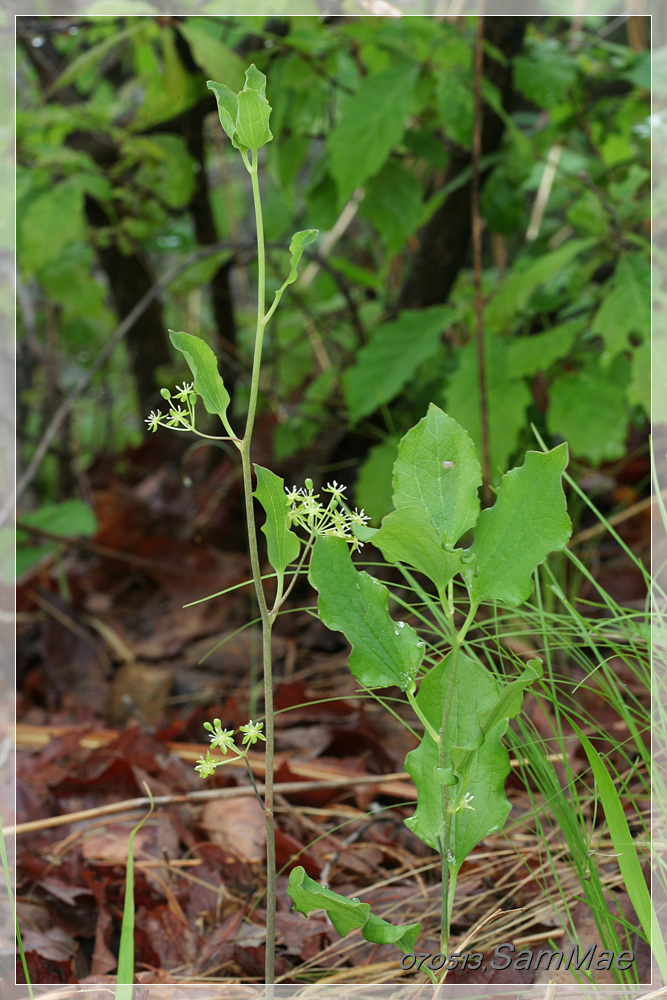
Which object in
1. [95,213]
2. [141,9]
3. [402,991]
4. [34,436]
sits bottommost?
[34,436]

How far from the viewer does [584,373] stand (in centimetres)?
133

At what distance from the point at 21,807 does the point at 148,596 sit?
2.63 feet

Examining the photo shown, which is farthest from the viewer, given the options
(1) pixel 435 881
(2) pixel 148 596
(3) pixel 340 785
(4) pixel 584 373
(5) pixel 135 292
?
(5) pixel 135 292

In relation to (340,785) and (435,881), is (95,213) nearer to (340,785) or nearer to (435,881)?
(340,785)

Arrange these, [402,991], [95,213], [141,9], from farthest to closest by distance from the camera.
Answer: [95,213] → [141,9] → [402,991]

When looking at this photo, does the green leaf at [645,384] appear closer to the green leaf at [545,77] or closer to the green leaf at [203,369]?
the green leaf at [545,77]

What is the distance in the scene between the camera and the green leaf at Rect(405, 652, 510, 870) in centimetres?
56

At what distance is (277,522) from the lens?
0.54 meters

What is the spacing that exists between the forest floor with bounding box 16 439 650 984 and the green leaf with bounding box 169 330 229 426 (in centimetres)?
24

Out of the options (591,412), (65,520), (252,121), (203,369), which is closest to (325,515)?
(203,369)

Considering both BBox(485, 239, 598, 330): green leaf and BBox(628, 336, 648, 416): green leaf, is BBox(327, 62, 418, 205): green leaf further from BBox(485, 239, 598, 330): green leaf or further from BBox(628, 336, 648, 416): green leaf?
BBox(628, 336, 648, 416): green leaf

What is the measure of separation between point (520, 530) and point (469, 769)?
0.18 m

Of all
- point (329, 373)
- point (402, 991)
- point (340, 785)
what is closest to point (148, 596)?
point (329, 373)

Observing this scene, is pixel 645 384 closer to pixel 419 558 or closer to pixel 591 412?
pixel 591 412
